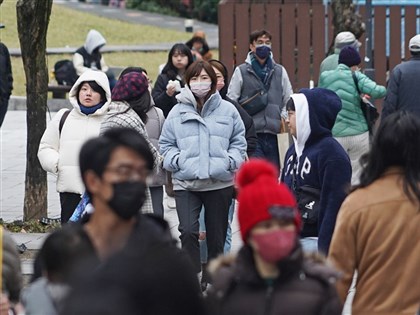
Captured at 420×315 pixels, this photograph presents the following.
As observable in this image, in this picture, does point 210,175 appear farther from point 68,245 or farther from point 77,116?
point 68,245

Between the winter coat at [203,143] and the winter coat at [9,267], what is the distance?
3.90 metres

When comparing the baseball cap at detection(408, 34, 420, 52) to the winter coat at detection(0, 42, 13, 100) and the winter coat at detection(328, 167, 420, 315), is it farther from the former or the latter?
the winter coat at detection(328, 167, 420, 315)

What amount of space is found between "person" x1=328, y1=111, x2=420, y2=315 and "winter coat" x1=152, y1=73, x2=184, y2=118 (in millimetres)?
6961

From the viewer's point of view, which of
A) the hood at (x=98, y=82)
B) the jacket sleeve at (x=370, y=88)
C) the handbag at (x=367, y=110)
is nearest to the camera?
the hood at (x=98, y=82)

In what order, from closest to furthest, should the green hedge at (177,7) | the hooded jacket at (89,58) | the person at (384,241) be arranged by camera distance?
the person at (384,241) < the hooded jacket at (89,58) < the green hedge at (177,7)

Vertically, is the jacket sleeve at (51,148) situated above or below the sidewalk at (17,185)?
above

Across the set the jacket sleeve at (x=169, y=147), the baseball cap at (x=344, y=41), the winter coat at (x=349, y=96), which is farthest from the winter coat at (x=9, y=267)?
the baseball cap at (x=344, y=41)

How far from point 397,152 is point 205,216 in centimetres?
405

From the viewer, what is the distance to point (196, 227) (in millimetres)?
9469

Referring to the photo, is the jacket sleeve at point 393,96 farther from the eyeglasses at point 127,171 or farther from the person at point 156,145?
the eyeglasses at point 127,171

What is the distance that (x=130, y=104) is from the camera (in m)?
9.12

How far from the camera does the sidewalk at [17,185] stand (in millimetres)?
11408

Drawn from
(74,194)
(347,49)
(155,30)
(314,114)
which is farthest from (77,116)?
(155,30)

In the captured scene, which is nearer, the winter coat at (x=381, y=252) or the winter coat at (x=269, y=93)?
the winter coat at (x=381, y=252)
